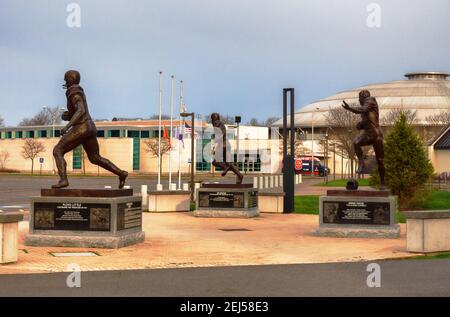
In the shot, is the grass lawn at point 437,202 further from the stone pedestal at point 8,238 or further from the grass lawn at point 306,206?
the stone pedestal at point 8,238

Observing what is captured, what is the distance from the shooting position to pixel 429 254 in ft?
51.5

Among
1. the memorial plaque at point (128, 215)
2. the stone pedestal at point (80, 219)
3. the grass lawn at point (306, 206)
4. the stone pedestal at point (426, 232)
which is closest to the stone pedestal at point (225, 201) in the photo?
the grass lawn at point (306, 206)

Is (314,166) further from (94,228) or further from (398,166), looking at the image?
(94,228)

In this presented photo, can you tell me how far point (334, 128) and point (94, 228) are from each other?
77010 mm

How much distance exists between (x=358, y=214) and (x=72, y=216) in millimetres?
7786

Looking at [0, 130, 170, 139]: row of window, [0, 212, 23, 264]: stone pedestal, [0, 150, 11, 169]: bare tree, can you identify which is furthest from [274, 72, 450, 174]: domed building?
[0, 212, 23, 264]: stone pedestal

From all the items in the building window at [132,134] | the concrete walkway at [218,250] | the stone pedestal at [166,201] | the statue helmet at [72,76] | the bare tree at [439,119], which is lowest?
the concrete walkway at [218,250]

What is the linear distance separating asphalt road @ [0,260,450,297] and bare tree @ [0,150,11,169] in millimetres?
103605

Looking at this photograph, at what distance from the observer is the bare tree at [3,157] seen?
111 metres

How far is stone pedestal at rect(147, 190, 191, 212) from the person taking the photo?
2909 cm

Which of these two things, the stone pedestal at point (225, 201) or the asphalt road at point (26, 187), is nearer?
the stone pedestal at point (225, 201)

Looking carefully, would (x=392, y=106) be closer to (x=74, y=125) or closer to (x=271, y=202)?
(x=271, y=202)

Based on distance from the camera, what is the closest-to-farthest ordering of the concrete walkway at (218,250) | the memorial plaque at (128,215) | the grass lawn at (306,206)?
1. the concrete walkway at (218,250)
2. the memorial plaque at (128,215)
3. the grass lawn at (306,206)
